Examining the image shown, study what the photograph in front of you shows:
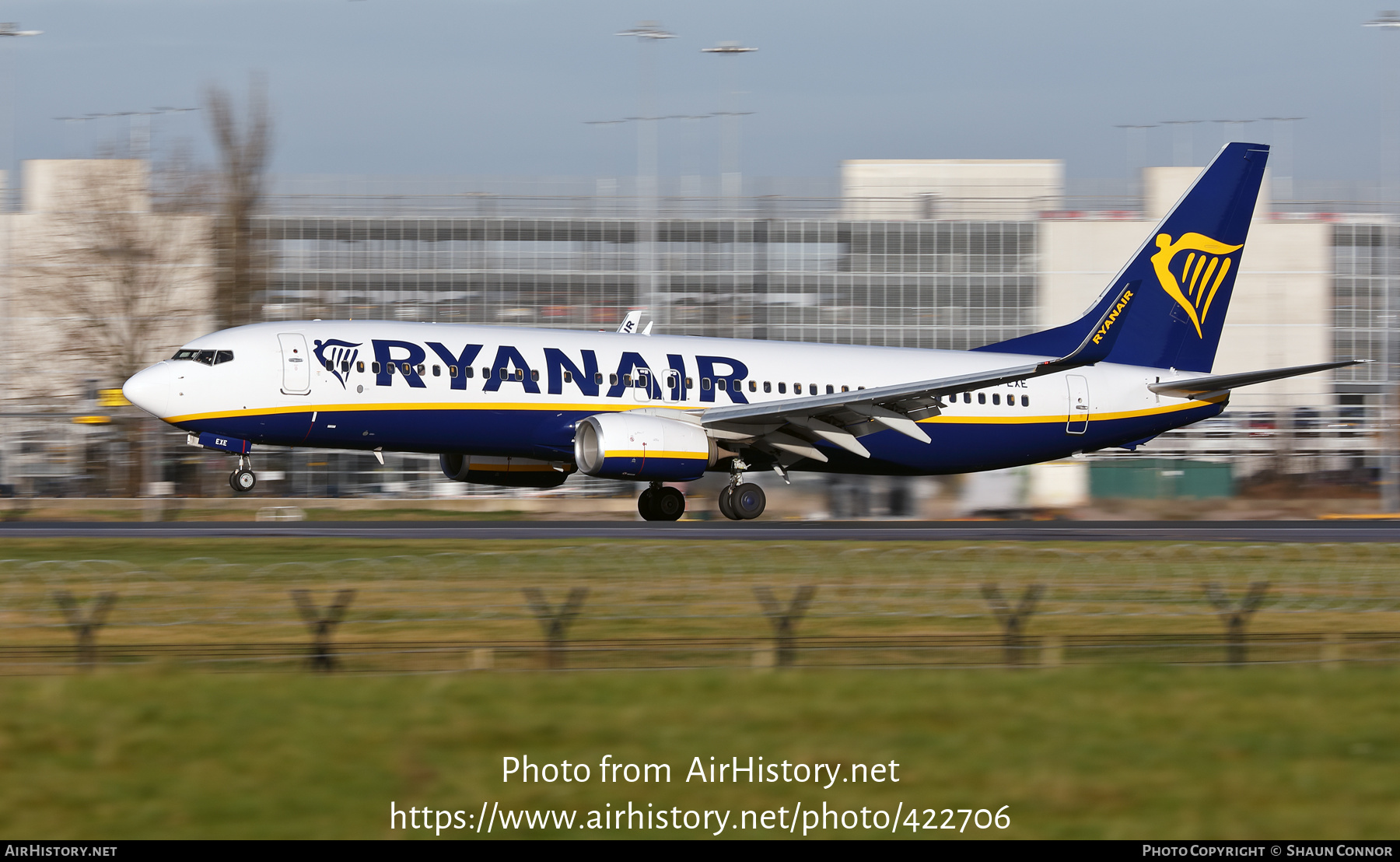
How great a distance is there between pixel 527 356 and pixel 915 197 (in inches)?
3087

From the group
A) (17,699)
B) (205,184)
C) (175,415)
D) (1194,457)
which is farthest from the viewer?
(205,184)

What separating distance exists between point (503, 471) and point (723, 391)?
577cm

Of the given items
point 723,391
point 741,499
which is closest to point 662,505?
point 741,499

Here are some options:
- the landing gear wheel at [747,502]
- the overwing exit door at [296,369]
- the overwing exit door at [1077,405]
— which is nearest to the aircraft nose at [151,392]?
the overwing exit door at [296,369]

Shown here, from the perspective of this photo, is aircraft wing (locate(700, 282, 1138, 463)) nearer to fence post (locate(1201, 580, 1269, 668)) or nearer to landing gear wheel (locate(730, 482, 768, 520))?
landing gear wheel (locate(730, 482, 768, 520))

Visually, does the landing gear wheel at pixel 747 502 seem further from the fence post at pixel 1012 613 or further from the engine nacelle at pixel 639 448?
the fence post at pixel 1012 613

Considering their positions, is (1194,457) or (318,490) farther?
(318,490)

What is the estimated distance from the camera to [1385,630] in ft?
57.9

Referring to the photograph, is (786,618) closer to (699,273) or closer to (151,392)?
(151,392)

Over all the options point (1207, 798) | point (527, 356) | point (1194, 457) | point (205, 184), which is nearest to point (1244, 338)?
→ point (1194, 457)

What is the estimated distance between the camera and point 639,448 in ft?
108

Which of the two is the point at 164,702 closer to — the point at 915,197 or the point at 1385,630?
the point at 1385,630

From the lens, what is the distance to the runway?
30.0m

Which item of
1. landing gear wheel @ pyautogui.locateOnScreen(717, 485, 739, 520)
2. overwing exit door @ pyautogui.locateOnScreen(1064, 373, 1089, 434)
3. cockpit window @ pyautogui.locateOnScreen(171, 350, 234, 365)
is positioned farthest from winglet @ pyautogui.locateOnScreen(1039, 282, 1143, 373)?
cockpit window @ pyautogui.locateOnScreen(171, 350, 234, 365)
